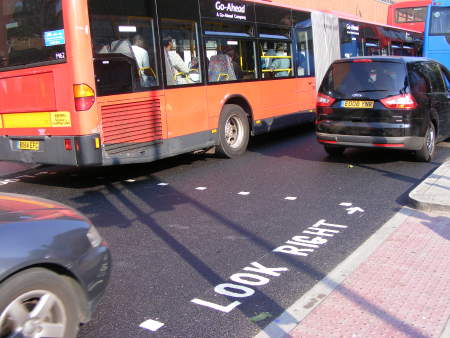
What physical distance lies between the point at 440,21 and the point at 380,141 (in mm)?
10161

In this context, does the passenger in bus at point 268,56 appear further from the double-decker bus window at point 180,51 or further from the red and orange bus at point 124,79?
the double-decker bus window at point 180,51

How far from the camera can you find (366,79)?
8.39 m

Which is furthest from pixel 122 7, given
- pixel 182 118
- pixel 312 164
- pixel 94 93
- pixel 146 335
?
pixel 146 335

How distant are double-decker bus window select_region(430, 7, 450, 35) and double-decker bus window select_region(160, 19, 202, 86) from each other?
35.3ft

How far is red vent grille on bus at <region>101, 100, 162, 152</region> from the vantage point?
7066 mm

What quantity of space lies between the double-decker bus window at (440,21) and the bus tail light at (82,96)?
13.4 m

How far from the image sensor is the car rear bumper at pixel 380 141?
811cm

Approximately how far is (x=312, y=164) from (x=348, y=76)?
1.67 metres

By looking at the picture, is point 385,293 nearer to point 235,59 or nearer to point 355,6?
point 235,59

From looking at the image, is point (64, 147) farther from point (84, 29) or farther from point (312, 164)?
point (312, 164)

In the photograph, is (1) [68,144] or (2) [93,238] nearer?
(2) [93,238]

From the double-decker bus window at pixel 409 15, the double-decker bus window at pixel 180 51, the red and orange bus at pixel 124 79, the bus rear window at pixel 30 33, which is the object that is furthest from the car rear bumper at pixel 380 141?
the double-decker bus window at pixel 409 15

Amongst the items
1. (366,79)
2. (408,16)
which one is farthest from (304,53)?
(408,16)

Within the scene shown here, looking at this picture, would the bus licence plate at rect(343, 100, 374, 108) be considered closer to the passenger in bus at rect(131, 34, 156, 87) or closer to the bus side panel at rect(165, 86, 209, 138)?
the bus side panel at rect(165, 86, 209, 138)
